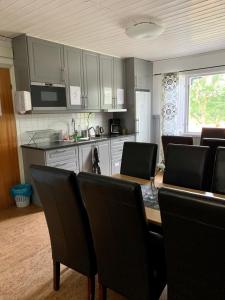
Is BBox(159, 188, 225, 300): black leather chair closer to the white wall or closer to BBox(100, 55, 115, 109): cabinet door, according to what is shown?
BBox(100, 55, 115, 109): cabinet door

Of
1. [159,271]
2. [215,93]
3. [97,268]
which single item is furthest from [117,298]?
[215,93]

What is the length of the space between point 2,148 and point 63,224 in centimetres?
216

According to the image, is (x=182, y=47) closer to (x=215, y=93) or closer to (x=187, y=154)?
(x=215, y=93)

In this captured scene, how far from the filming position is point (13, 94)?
10.9 feet

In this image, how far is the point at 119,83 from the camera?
15.1 ft

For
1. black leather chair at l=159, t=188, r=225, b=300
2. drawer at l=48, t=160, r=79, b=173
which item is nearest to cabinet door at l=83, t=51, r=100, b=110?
drawer at l=48, t=160, r=79, b=173

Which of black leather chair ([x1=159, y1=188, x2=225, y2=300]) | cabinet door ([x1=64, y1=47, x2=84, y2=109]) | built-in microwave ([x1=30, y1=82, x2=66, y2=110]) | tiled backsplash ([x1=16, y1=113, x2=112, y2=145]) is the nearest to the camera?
black leather chair ([x1=159, y1=188, x2=225, y2=300])

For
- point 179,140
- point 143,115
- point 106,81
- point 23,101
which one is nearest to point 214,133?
point 179,140

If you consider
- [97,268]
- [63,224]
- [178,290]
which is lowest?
[97,268]

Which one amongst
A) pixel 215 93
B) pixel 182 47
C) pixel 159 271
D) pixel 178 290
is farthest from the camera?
pixel 215 93

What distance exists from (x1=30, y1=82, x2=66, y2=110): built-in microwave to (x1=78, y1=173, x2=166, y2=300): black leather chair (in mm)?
2241

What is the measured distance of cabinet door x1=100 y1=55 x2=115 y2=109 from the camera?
4211 millimetres

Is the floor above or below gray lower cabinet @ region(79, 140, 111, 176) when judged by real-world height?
below

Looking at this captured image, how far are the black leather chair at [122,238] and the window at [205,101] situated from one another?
3.75 metres
